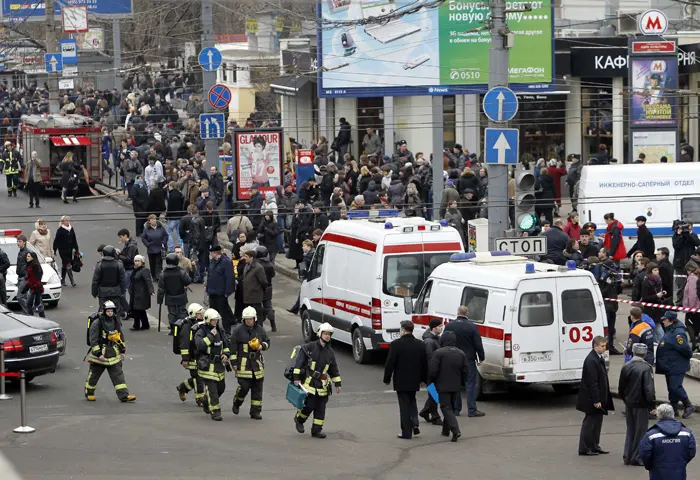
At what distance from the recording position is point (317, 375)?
1573cm

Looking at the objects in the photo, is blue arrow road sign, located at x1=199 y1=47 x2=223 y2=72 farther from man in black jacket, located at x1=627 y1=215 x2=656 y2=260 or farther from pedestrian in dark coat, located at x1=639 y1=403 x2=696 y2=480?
pedestrian in dark coat, located at x1=639 y1=403 x2=696 y2=480

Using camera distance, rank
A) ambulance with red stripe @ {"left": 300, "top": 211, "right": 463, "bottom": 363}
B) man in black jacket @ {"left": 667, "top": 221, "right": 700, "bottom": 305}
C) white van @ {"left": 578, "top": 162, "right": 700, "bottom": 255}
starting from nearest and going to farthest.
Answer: ambulance with red stripe @ {"left": 300, "top": 211, "right": 463, "bottom": 363} → man in black jacket @ {"left": 667, "top": 221, "right": 700, "bottom": 305} → white van @ {"left": 578, "top": 162, "right": 700, "bottom": 255}

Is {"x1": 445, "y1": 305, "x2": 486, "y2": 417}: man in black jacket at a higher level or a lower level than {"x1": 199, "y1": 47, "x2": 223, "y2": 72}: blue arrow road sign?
lower

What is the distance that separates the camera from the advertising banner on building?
107ft

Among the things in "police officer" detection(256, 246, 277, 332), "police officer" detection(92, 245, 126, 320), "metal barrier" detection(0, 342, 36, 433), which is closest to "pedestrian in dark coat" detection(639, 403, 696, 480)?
"metal barrier" detection(0, 342, 36, 433)

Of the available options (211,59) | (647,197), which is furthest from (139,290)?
(647,197)

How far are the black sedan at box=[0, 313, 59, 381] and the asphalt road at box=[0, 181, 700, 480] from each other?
43 centimetres

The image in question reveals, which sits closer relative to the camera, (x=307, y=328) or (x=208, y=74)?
(x=307, y=328)

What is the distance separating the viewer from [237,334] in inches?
658

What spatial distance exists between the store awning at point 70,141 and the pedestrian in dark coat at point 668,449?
3369cm

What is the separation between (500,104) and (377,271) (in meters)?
3.84

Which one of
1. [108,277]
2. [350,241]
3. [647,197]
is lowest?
[108,277]

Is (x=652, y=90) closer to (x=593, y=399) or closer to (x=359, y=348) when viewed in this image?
(x=359, y=348)

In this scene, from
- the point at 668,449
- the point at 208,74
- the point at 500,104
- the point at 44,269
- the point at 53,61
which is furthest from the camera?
the point at 53,61
